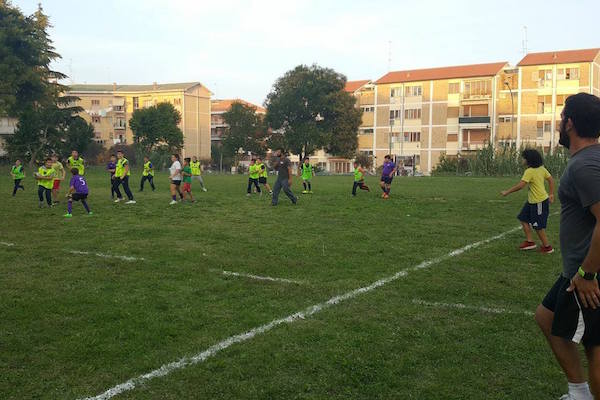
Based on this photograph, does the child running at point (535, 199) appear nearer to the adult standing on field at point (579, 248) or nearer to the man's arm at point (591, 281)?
the adult standing on field at point (579, 248)

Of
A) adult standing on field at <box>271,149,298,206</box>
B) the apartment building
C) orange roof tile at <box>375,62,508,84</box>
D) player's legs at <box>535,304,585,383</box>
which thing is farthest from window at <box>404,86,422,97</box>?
player's legs at <box>535,304,585,383</box>

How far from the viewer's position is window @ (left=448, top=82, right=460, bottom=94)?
67.9 m

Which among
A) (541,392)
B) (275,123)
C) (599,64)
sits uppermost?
(599,64)

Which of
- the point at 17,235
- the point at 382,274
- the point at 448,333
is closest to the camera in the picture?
the point at 448,333

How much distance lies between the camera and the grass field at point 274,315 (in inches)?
149

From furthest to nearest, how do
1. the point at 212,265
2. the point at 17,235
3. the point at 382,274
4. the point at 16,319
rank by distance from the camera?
1. the point at 17,235
2. the point at 212,265
3. the point at 382,274
4. the point at 16,319

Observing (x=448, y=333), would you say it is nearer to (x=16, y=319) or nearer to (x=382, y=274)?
(x=382, y=274)

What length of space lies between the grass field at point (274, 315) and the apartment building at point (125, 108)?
269ft

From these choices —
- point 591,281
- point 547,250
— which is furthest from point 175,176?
point 591,281

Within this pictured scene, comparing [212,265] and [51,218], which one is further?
[51,218]

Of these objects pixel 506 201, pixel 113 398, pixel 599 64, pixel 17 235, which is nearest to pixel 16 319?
pixel 113 398

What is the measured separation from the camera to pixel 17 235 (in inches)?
418

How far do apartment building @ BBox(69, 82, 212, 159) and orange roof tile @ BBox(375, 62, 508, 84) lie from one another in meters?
33.8

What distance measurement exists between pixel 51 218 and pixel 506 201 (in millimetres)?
14822
